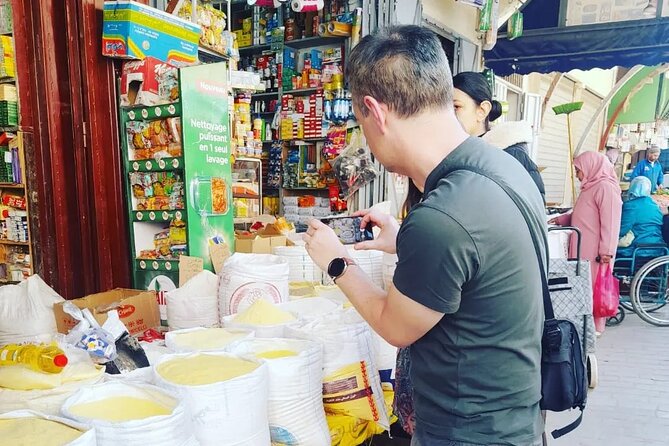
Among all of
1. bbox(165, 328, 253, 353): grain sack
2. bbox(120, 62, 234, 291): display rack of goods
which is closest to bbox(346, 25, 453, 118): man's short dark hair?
bbox(165, 328, 253, 353): grain sack

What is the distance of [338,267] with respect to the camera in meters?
1.13

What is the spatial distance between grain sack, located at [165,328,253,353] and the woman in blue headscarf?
16.0 feet

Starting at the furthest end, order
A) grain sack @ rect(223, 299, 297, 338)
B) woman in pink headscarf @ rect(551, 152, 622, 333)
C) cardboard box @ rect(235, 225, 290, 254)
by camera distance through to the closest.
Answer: woman in pink headscarf @ rect(551, 152, 622, 333)
cardboard box @ rect(235, 225, 290, 254)
grain sack @ rect(223, 299, 297, 338)

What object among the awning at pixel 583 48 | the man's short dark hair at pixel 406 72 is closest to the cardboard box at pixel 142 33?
the man's short dark hair at pixel 406 72

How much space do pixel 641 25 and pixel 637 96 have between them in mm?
10697

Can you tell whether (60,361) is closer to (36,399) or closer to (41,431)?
(36,399)

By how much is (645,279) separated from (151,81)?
543 cm

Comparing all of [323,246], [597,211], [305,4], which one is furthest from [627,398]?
[305,4]

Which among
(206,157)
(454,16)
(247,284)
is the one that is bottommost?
(247,284)

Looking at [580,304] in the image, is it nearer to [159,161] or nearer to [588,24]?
[159,161]

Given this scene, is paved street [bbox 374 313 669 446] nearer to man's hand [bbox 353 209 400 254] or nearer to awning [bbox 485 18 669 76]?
man's hand [bbox 353 209 400 254]

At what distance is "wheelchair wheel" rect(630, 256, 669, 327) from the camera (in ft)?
16.1

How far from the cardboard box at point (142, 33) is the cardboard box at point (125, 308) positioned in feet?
4.18

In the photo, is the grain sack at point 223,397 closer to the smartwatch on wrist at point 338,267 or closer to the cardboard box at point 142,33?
the smartwatch on wrist at point 338,267
